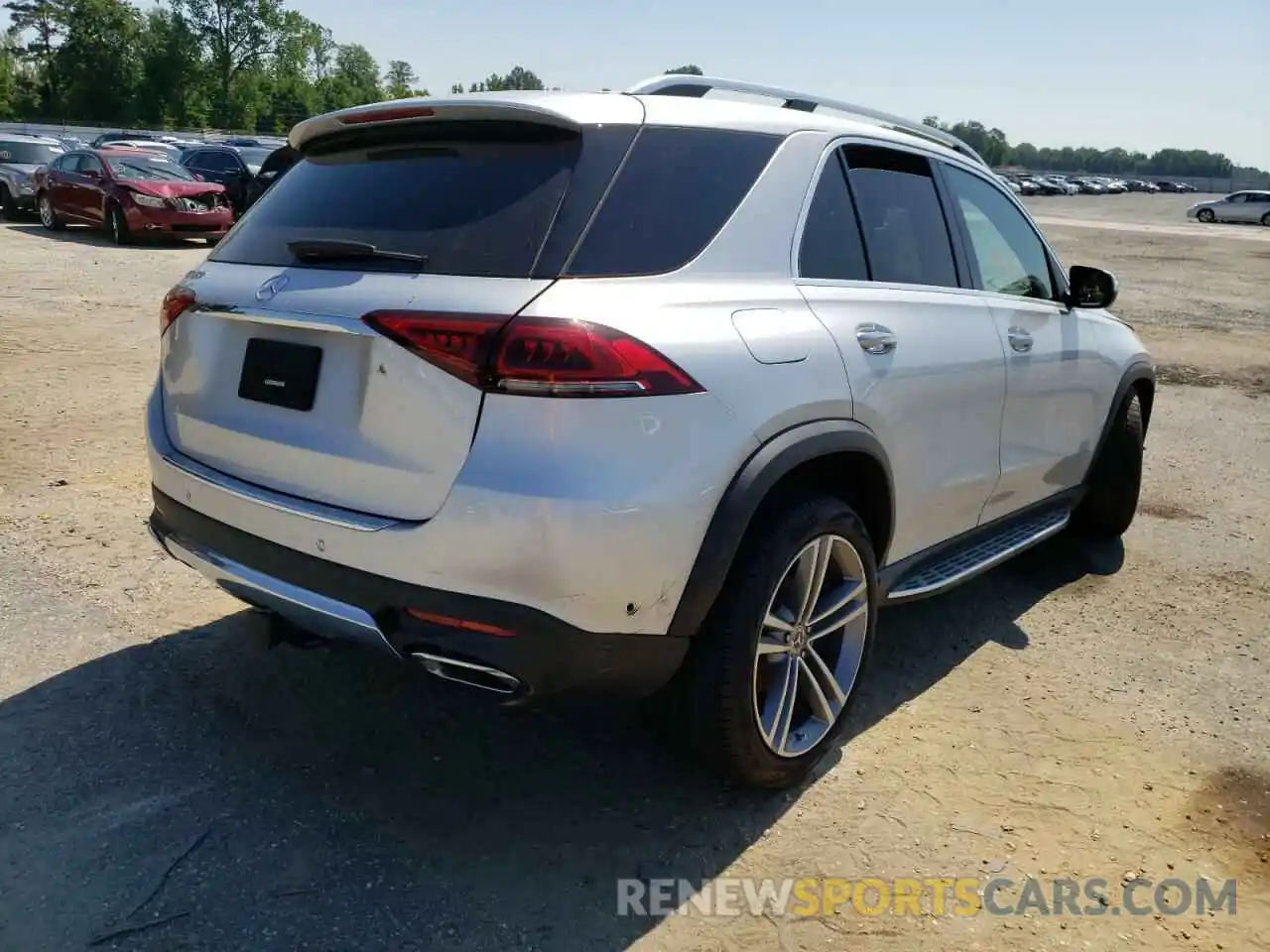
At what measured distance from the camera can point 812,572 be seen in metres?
2.98

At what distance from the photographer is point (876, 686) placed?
380 centimetres

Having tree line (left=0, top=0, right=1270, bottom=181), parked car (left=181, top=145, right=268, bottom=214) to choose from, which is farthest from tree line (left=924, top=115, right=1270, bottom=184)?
parked car (left=181, top=145, right=268, bottom=214)

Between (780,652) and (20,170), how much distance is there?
22.4 meters

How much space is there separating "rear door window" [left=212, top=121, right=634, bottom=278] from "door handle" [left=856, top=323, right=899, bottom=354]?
2.94ft

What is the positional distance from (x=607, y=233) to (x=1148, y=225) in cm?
4850

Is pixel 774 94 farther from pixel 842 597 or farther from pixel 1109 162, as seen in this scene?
pixel 1109 162

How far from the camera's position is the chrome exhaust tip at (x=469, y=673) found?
2.39 metres

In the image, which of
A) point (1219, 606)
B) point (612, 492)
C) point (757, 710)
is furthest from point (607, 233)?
point (1219, 606)

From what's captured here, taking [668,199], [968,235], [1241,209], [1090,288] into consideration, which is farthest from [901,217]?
[1241,209]

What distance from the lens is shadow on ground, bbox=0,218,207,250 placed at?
1708 cm

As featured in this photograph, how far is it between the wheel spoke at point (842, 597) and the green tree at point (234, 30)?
10102 centimetres

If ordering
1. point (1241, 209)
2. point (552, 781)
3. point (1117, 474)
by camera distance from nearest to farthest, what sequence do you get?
point (552, 781) → point (1117, 474) → point (1241, 209)

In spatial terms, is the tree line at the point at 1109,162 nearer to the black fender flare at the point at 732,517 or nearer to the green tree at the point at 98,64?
the green tree at the point at 98,64

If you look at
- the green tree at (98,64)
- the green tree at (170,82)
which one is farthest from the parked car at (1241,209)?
the green tree at (98,64)
